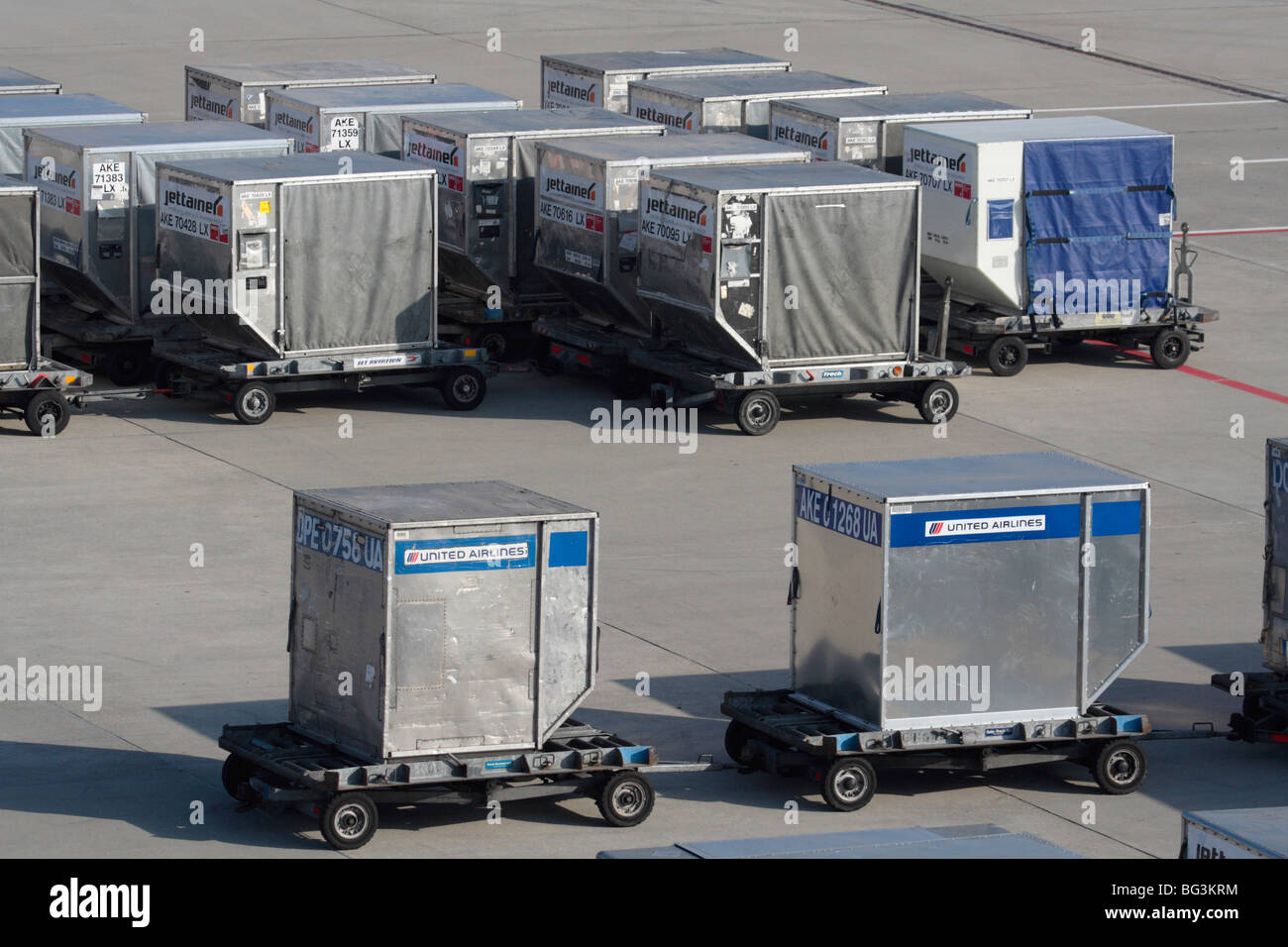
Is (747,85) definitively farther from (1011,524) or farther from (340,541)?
(340,541)

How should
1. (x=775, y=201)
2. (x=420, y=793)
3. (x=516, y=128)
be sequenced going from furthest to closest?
(x=516, y=128) → (x=775, y=201) → (x=420, y=793)

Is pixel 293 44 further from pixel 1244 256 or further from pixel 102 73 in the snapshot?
pixel 1244 256

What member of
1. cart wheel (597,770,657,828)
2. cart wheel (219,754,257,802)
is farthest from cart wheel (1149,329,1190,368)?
cart wheel (219,754,257,802)

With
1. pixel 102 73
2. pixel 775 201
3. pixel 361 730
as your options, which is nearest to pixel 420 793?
pixel 361 730

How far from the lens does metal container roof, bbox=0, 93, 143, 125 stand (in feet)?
103

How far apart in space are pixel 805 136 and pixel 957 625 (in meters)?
17.0

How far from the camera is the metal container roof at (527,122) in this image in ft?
101

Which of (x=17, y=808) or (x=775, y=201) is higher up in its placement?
(x=775, y=201)

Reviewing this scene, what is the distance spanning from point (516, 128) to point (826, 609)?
14689 millimetres

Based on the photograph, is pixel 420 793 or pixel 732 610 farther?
pixel 732 610

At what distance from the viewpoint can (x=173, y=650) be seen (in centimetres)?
1983

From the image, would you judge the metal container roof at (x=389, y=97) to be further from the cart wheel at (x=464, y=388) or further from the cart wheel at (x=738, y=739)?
the cart wheel at (x=738, y=739)

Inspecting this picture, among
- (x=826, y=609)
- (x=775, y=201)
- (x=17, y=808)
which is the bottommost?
(x=17, y=808)

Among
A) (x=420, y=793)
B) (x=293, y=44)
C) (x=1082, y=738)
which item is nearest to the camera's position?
(x=420, y=793)
